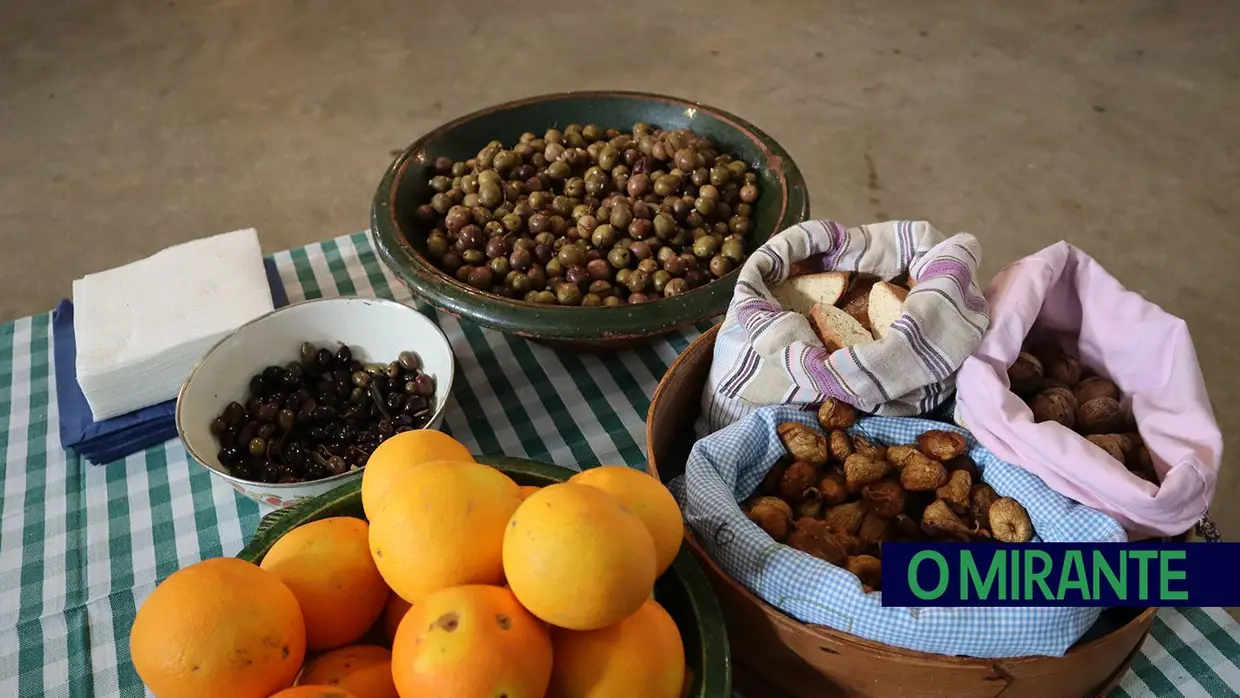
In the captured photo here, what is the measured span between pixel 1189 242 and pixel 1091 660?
80.1 inches

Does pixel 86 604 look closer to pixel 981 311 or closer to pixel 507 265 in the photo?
pixel 507 265

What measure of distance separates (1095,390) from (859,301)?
0.23 metres

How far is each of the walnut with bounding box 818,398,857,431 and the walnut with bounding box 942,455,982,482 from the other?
0.31ft

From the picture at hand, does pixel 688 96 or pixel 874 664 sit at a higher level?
pixel 874 664

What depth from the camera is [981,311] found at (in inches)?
30.4

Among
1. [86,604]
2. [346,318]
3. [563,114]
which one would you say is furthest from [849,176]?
[86,604]

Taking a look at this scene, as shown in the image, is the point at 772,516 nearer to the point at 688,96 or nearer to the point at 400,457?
the point at 400,457

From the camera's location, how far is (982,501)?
28.4 inches


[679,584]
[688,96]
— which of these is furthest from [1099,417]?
[688,96]

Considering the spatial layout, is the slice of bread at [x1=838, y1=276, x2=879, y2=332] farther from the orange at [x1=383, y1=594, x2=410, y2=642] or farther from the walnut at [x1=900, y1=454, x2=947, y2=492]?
the orange at [x1=383, y1=594, x2=410, y2=642]

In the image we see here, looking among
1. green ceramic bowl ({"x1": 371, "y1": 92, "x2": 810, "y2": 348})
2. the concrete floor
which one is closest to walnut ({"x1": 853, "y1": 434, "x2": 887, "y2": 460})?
green ceramic bowl ({"x1": 371, "y1": 92, "x2": 810, "y2": 348})

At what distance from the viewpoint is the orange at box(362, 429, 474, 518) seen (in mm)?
607

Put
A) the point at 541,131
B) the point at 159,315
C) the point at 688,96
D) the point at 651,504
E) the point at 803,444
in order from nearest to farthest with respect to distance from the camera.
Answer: the point at 651,504
the point at 803,444
the point at 159,315
the point at 541,131
the point at 688,96

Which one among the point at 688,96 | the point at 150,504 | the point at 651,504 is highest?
the point at 651,504
